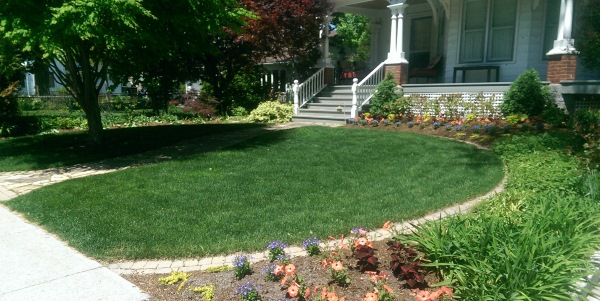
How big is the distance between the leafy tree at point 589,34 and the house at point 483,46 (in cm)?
24

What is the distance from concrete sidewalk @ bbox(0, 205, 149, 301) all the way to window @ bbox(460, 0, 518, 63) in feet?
42.5

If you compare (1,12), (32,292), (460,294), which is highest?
(1,12)

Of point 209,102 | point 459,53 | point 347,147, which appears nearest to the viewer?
point 347,147

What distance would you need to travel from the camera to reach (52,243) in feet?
14.4

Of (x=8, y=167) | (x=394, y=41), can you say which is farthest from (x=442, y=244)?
(x=394, y=41)

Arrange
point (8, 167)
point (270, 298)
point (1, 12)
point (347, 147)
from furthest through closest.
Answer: point (347, 147) → point (8, 167) → point (1, 12) → point (270, 298)

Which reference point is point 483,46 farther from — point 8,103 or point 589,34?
point 8,103

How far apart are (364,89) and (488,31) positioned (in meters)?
4.13

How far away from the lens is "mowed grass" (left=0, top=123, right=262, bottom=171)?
8.97 m

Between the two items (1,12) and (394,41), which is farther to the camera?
(394,41)

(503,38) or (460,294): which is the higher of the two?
(503,38)

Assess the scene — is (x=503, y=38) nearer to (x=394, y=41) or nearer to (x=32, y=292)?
(x=394, y=41)

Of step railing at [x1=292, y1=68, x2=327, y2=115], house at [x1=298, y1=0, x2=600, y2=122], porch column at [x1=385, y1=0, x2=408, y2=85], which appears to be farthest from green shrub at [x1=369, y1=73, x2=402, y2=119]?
step railing at [x1=292, y1=68, x2=327, y2=115]

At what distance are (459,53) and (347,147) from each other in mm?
7242
